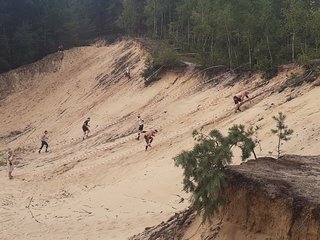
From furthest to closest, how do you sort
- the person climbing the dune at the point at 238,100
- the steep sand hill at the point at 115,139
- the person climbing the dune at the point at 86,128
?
the person climbing the dune at the point at 86,128 → the person climbing the dune at the point at 238,100 → the steep sand hill at the point at 115,139

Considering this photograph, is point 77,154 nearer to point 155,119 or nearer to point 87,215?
point 155,119

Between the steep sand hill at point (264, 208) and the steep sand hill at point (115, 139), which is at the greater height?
the steep sand hill at point (264, 208)

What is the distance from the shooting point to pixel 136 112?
27.6 meters

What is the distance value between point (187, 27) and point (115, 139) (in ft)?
83.2

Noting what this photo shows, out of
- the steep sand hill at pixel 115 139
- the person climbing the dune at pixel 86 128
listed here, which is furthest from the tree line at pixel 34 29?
the person climbing the dune at pixel 86 128

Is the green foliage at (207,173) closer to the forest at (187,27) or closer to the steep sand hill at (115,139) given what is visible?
the steep sand hill at (115,139)

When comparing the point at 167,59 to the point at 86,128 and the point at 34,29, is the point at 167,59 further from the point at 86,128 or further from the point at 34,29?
the point at 34,29

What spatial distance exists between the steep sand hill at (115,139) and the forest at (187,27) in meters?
2.93

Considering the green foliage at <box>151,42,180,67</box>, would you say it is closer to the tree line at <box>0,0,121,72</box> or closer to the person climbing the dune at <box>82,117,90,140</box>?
the person climbing the dune at <box>82,117,90,140</box>

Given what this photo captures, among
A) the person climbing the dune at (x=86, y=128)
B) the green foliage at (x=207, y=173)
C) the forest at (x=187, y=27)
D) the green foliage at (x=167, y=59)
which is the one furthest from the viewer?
the green foliage at (x=167, y=59)

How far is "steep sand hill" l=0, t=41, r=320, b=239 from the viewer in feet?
45.4

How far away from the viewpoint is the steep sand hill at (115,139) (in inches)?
545

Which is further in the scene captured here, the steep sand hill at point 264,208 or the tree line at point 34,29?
the tree line at point 34,29

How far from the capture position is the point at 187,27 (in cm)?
4706
